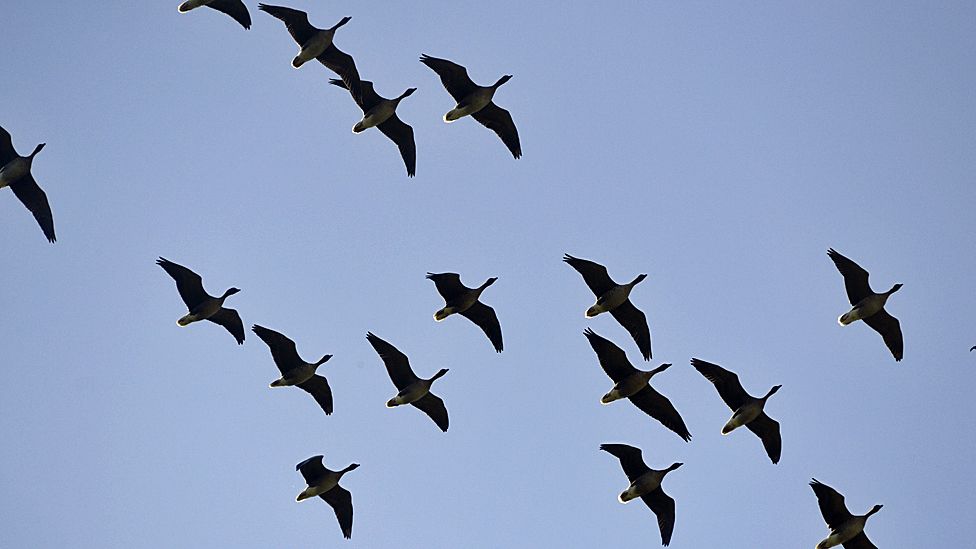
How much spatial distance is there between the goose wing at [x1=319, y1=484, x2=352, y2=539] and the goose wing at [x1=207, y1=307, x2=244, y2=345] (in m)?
4.66

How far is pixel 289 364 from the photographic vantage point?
33.2 metres

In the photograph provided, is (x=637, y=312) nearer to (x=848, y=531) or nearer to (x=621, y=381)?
(x=621, y=381)

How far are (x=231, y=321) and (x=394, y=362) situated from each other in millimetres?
4638

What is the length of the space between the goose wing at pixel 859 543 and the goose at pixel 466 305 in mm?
9579

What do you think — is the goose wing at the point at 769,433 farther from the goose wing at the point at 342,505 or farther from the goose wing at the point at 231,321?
the goose wing at the point at 231,321

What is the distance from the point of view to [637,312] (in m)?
33.4

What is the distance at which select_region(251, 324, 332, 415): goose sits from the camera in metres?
32.8

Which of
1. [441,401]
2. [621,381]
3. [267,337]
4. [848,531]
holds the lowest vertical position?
[848,531]

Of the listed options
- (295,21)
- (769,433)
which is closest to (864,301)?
(769,433)

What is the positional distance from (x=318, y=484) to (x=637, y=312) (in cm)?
882

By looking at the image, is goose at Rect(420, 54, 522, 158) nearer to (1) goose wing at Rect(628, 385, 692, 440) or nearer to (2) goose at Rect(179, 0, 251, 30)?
(2) goose at Rect(179, 0, 251, 30)

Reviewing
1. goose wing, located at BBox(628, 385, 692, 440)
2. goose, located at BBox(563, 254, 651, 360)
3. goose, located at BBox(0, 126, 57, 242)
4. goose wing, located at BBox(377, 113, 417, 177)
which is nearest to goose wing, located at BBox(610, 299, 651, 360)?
goose, located at BBox(563, 254, 651, 360)

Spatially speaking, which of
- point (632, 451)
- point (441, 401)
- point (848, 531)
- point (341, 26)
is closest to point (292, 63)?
point (341, 26)

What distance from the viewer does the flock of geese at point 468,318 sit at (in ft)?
105
